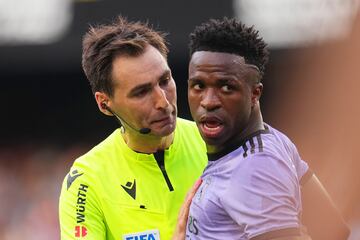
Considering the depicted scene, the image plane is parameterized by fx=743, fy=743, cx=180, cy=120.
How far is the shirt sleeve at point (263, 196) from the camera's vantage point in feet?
7.18

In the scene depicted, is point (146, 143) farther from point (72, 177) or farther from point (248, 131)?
point (248, 131)

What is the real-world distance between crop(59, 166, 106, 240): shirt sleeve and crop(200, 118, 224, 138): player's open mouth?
123 cm

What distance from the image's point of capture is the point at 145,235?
3.53 meters

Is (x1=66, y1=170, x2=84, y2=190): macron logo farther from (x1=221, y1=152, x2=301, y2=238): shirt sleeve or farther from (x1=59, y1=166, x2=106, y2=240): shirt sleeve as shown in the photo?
(x1=221, y1=152, x2=301, y2=238): shirt sleeve

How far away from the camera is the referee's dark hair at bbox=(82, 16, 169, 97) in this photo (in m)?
3.61

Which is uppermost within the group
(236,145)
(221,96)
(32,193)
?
(221,96)

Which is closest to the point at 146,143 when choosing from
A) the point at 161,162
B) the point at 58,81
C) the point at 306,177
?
the point at 161,162

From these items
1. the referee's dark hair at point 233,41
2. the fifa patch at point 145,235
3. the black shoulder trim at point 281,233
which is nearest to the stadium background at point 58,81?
the fifa patch at point 145,235

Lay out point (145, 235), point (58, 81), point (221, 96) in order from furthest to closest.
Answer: point (58, 81), point (145, 235), point (221, 96)

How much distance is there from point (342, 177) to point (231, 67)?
1.23m

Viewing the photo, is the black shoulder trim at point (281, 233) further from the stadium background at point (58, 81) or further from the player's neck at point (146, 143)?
the stadium background at point (58, 81)

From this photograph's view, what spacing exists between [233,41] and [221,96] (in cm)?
22

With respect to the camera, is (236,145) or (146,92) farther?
(146,92)

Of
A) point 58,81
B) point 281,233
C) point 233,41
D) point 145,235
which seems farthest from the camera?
point 58,81
